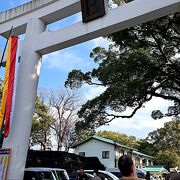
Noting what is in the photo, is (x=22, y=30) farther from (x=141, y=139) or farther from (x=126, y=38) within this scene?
(x=141, y=139)

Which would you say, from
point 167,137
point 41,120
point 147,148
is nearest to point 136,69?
point 41,120

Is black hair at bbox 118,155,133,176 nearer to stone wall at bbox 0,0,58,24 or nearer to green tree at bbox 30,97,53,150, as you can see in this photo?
stone wall at bbox 0,0,58,24

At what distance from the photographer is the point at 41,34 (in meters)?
9.33

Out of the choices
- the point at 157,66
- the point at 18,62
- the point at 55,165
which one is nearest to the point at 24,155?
the point at 18,62

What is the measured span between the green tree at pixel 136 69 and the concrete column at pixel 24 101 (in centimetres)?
555

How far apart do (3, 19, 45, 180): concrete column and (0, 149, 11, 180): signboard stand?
0.11 metres

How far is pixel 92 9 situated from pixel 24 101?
9.72 ft

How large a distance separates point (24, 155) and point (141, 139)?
52997mm

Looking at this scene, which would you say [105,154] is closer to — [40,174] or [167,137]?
[167,137]

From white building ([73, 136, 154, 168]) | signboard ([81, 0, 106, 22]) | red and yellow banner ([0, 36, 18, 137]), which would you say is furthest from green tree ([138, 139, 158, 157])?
signboard ([81, 0, 106, 22])

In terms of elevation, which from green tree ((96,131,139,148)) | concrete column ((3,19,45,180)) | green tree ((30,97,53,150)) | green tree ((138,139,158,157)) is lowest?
concrete column ((3,19,45,180))

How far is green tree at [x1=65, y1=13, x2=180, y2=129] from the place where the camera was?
14.4 meters

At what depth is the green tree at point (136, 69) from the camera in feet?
47.1

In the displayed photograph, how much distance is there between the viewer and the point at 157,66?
15047 millimetres
